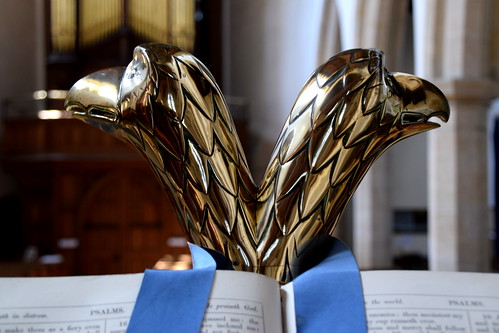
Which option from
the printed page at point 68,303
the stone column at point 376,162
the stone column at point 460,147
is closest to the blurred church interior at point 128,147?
the stone column at point 376,162

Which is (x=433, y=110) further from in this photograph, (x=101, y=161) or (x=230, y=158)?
(x=101, y=161)

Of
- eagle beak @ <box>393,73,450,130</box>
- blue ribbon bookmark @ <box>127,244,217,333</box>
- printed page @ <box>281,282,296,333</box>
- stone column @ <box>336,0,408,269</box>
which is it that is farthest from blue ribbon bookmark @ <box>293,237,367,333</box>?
stone column @ <box>336,0,408,269</box>

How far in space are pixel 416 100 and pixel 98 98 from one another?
51cm

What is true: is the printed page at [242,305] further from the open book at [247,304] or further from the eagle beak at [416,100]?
the eagle beak at [416,100]

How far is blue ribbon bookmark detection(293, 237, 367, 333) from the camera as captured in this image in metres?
0.89

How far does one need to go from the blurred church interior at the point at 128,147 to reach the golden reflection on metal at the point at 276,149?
6.48 m

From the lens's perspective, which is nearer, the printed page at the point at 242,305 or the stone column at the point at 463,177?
the printed page at the point at 242,305

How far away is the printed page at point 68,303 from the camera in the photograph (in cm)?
86

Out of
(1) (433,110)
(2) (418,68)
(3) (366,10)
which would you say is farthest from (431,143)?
(1) (433,110)

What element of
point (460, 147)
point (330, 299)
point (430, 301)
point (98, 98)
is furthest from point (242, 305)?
point (460, 147)

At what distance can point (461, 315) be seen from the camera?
2.92ft

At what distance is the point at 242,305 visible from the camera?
34.2 inches

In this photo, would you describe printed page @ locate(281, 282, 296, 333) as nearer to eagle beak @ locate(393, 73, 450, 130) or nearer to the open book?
the open book

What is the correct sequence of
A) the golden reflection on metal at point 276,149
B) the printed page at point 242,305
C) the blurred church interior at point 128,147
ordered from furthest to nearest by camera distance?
the blurred church interior at point 128,147, the golden reflection on metal at point 276,149, the printed page at point 242,305
